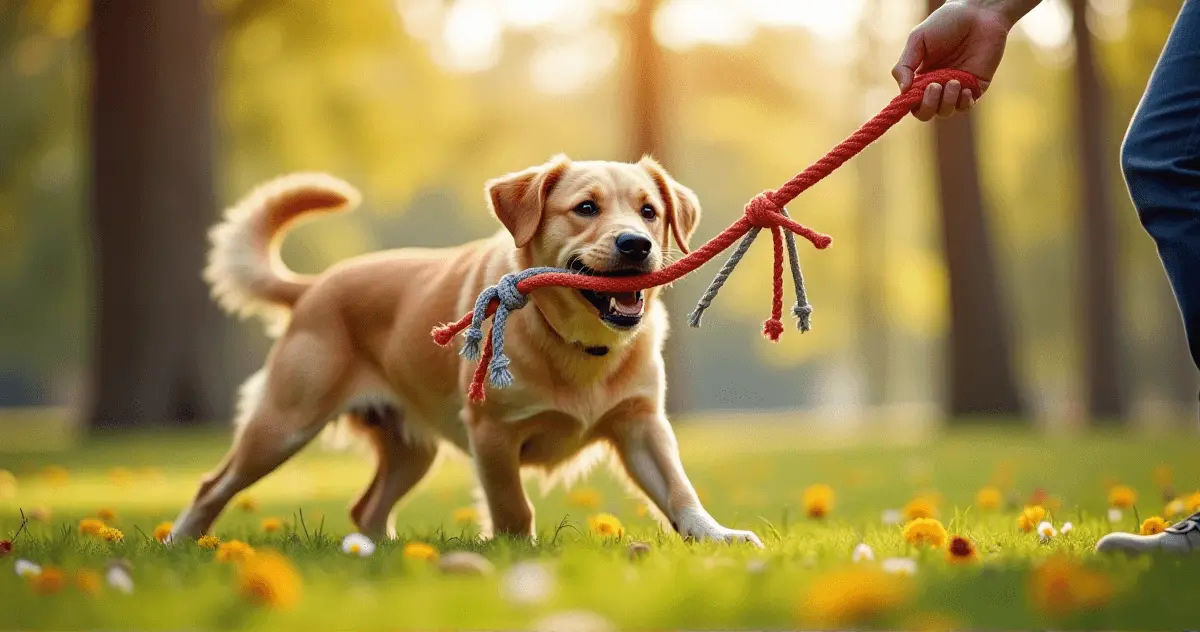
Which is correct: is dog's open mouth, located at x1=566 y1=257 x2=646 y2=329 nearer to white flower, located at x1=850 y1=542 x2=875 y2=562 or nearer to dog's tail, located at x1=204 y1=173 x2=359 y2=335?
white flower, located at x1=850 y1=542 x2=875 y2=562

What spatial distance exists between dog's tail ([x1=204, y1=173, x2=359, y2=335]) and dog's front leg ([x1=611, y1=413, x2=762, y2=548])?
5.87ft

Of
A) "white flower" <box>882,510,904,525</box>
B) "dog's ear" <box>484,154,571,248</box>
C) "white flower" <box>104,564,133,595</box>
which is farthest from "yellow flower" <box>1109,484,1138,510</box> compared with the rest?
"white flower" <box>104,564,133,595</box>

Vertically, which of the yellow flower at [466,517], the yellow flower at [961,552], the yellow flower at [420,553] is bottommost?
the yellow flower at [466,517]

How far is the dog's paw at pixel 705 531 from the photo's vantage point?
361cm

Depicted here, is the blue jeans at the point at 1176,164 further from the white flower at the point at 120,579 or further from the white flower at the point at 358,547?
the white flower at the point at 120,579

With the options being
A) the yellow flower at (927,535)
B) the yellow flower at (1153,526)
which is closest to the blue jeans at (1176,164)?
the yellow flower at (1153,526)

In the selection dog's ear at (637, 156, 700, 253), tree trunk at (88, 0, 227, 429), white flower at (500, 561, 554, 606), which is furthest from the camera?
tree trunk at (88, 0, 227, 429)

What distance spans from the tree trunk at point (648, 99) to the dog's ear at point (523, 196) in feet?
36.8

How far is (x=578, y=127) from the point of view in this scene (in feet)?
64.0

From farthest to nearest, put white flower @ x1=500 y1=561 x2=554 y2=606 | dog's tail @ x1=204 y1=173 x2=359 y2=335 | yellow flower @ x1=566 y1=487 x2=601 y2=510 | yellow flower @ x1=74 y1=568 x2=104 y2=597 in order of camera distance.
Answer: yellow flower @ x1=566 y1=487 x2=601 y2=510 → dog's tail @ x1=204 y1=173 x2=359 y2=335 → yellow flower @ x1=74 y1=568 x2=104 y2=597 → white flower @ x1=500 y1=561 x2=554 y2=606

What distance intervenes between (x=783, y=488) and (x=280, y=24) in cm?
1180

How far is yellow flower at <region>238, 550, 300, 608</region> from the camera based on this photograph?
2.29m

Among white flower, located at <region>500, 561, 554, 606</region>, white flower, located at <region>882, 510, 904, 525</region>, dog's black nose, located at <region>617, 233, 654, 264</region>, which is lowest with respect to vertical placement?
white flower, located at <region>882, 510, 904, 525</region>

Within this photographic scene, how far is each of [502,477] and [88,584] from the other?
1.84 metres
